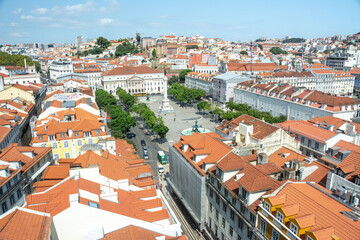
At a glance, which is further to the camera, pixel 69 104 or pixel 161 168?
pixel 69 104

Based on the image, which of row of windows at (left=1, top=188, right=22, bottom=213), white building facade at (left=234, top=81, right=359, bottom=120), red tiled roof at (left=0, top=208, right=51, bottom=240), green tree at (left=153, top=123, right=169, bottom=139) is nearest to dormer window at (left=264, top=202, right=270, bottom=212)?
red tiled roof at (left=0, top=208, right=51, bottom=240)

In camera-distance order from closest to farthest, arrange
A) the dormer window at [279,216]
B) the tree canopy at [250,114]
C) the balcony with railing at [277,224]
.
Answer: the balcony with railing at [277,224]
the dormer window at [279,216]
the tree canopy at [250,114]

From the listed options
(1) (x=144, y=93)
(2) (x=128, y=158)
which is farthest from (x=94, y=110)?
(1) (x=144, y=93)

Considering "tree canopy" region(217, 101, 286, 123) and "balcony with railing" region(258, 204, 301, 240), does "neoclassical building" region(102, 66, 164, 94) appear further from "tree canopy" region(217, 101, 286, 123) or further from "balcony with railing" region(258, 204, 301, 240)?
"balcony with railing" region(258, 204, 301, 240)

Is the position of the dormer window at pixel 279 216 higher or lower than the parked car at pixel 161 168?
higher

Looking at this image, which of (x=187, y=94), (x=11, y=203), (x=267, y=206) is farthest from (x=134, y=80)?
(x=267, y=206)

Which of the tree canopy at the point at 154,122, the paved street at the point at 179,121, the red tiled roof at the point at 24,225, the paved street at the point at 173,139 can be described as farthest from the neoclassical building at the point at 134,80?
the red tiled roof at the point at 24,225

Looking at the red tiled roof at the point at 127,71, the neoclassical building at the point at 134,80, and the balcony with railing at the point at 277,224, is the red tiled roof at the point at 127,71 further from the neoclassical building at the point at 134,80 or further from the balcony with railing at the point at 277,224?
the balcony with railing at the point at 277,224

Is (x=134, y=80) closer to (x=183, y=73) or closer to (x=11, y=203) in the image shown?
(x=183, y=73)
